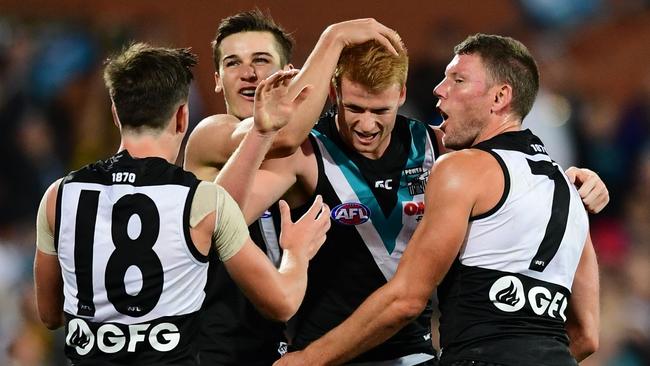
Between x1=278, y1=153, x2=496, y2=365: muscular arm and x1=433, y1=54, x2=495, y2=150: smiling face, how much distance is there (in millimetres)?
323

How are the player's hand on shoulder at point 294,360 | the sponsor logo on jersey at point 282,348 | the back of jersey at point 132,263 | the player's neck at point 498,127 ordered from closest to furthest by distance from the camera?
1. the back of jersey at point 132,263
2. the player's hand on shoulder at point 294,360
3. the player's neck at point 498,127
4. the sponsor logo on jersey at point 282,348

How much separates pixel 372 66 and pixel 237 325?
1.40 meters

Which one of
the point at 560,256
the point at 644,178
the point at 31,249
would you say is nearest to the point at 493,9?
the point at 644,178

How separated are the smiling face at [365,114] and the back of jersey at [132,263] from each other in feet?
4.01

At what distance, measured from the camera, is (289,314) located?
398cm

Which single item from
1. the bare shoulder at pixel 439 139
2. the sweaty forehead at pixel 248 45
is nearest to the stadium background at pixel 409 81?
the sweaty forehead at pixel 248 45

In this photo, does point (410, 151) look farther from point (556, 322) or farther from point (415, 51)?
point (415, 51)

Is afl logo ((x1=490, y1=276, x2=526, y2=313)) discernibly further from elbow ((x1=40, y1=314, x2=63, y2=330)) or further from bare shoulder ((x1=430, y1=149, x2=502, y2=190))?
elbow ((x1=40, y1=314, x2=63, y2=330))

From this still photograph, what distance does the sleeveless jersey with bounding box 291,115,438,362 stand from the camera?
15.9ft

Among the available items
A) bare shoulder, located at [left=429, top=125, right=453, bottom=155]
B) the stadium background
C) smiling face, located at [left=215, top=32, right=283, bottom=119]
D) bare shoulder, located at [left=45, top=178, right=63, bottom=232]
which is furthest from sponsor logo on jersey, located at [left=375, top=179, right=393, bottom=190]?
the stadium background

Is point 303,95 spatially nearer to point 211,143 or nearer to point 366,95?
point 366,95

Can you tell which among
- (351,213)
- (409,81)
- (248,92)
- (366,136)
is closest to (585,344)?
(351,213)

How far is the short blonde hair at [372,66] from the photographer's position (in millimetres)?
4707

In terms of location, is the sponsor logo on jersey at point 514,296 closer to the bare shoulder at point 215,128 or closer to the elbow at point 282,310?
the elbow at point 282,310
